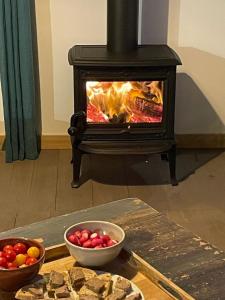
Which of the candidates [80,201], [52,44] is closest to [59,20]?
[52,44]

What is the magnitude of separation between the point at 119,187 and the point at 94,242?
170 cm

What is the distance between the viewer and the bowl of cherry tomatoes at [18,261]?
1329 mm

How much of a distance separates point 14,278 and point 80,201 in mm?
1664

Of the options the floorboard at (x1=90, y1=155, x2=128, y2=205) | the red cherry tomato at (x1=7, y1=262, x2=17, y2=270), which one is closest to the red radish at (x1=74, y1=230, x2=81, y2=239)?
the red cherry tomato at (x1=7, y1=262, x2=17, y2=270)

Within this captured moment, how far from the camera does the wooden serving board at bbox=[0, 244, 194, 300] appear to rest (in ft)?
4.49

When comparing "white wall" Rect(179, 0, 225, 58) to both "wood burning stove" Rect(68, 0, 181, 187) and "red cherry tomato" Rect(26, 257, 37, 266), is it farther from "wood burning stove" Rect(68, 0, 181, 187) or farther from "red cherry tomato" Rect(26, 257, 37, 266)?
"red cherry tomato" Rect(26, 257, 37, 266)

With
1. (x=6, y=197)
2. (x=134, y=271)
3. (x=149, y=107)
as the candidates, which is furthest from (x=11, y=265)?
(x=149, y=107)

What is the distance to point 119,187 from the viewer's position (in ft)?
10.4

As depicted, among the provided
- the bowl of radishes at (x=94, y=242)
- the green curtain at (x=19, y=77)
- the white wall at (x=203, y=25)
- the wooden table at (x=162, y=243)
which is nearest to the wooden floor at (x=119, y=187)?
the green curtain at (x=19, y=77)

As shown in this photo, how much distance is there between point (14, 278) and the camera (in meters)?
1.33

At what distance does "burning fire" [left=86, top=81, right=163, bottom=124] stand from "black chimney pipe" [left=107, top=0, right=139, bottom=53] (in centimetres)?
22

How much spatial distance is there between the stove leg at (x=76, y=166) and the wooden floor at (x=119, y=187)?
0.13 feet

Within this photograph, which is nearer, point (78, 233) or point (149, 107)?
point (78, 233)

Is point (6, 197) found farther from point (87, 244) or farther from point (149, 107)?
point (87, 244)
